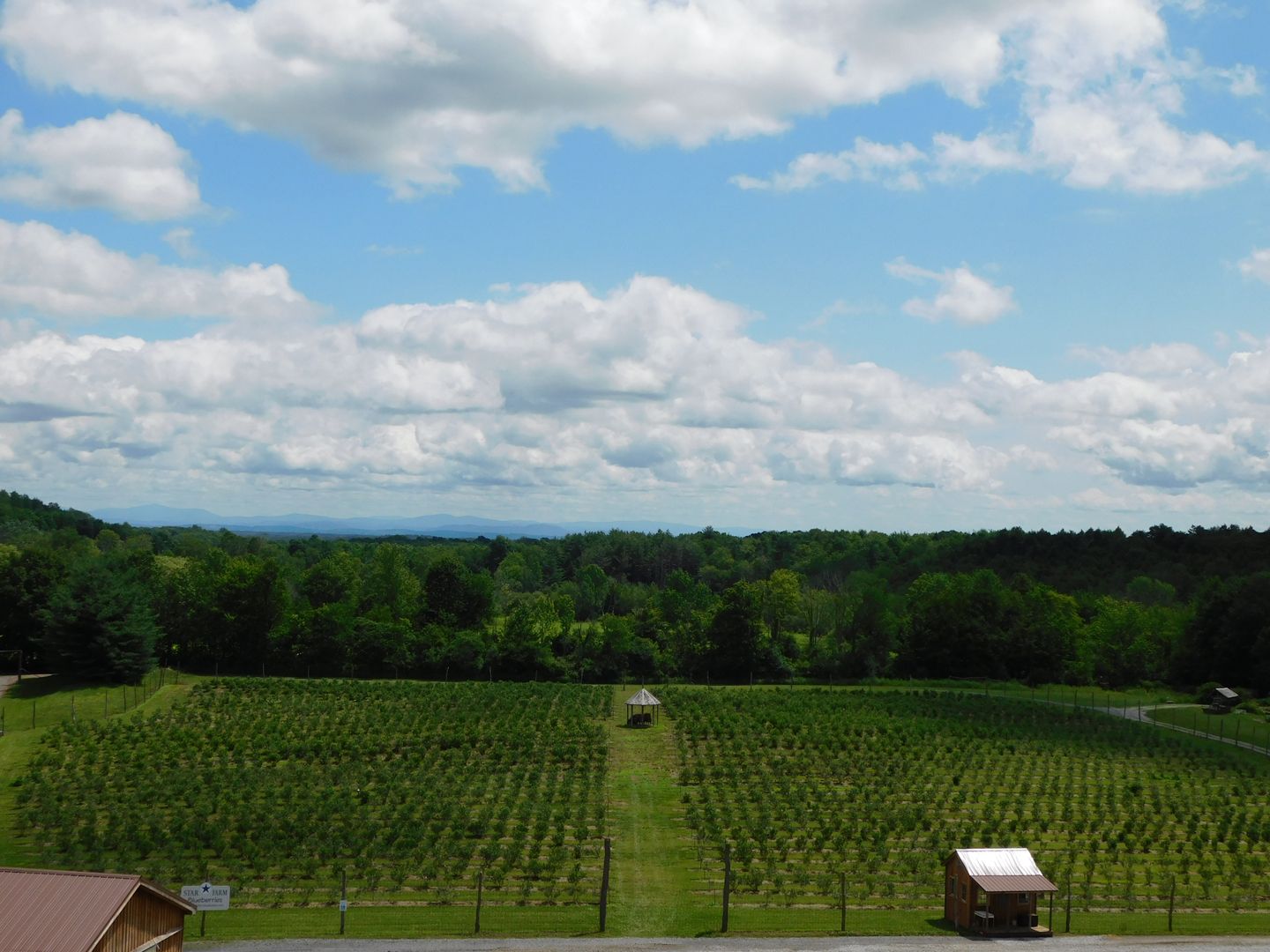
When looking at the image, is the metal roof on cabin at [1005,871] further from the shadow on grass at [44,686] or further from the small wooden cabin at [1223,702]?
the small wooden cabin at [1223,702]

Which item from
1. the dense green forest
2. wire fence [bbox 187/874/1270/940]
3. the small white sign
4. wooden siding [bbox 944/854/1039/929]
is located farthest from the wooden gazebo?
the small white sign

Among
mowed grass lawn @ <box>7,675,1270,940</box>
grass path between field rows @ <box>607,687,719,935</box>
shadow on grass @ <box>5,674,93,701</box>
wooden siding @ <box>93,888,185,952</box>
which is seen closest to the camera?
wooden siding @ <box>93,888,185,952</box>

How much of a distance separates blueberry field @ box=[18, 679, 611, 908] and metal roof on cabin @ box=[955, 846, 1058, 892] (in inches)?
385

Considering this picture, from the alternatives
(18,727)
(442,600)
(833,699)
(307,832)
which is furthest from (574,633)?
(307,832)

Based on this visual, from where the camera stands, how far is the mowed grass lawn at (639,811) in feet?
90.5

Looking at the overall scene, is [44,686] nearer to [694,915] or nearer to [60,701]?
[60,701]

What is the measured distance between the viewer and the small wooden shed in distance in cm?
1588

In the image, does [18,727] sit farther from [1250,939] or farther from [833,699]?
[1250,939]

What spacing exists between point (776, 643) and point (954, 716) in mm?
22072

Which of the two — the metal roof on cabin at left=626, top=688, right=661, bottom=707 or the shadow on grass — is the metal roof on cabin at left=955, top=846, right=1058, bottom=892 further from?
the shadow on grass

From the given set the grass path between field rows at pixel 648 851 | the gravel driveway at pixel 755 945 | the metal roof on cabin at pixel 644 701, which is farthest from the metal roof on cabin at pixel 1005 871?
the metal roof on cabin at pixel 644 701

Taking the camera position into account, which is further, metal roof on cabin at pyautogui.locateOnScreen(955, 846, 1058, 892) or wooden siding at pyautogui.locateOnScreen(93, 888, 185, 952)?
metal roof on cabin at pyautogui.locateOnScreen(955, 846, 1058, 892)

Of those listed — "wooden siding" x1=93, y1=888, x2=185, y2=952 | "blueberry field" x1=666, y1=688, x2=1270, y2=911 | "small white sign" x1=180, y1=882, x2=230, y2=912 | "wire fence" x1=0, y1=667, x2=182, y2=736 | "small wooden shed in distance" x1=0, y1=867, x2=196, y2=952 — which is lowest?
"wire fence" x1=0, y1=667, x2=182, y2=736

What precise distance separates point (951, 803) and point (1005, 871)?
48.1 ft
